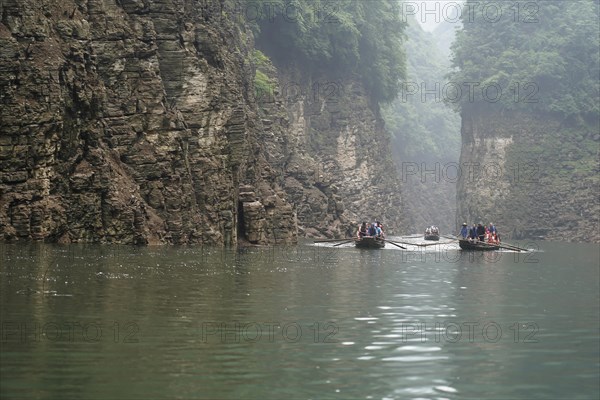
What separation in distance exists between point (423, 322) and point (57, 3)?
115 feet

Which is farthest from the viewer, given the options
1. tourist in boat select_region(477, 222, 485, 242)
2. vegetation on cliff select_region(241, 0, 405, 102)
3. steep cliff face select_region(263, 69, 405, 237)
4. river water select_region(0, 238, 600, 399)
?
vegetation on cliff select_region(241, 0, 405, 102)

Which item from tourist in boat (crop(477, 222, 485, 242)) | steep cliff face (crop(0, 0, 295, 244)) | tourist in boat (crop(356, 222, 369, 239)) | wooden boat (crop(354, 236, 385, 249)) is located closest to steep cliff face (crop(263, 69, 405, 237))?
tourist in boat (crop(356, 222, 369, 239))

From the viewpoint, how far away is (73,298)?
21.3 m

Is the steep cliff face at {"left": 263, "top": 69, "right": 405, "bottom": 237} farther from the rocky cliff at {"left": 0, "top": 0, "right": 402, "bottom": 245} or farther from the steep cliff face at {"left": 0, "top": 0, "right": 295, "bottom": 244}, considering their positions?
the steep cliff face at {"left": 0, "top": 0, "right": 295, "bottom": 244}

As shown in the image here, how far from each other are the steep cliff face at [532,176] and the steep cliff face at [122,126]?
178ft

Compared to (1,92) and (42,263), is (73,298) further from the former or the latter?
(1,92)

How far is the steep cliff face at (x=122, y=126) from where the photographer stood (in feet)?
141

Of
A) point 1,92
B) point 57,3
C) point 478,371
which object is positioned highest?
point 57,3

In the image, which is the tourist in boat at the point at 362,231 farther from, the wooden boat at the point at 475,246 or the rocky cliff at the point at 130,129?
the wooden boat at the point at 475,246

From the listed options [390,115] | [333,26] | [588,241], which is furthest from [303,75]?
[390,115]

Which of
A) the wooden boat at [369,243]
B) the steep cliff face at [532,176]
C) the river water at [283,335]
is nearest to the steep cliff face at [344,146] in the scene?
the steep cliff face at [532,176]

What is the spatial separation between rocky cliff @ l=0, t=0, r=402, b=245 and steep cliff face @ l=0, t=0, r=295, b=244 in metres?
0.07

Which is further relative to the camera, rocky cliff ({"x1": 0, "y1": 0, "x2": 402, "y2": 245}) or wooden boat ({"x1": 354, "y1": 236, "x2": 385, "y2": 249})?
wooden boat ({"x1": 354, "y1": 236, "x2": 385, "y2": 249})

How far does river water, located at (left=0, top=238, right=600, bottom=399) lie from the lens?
498 inches
